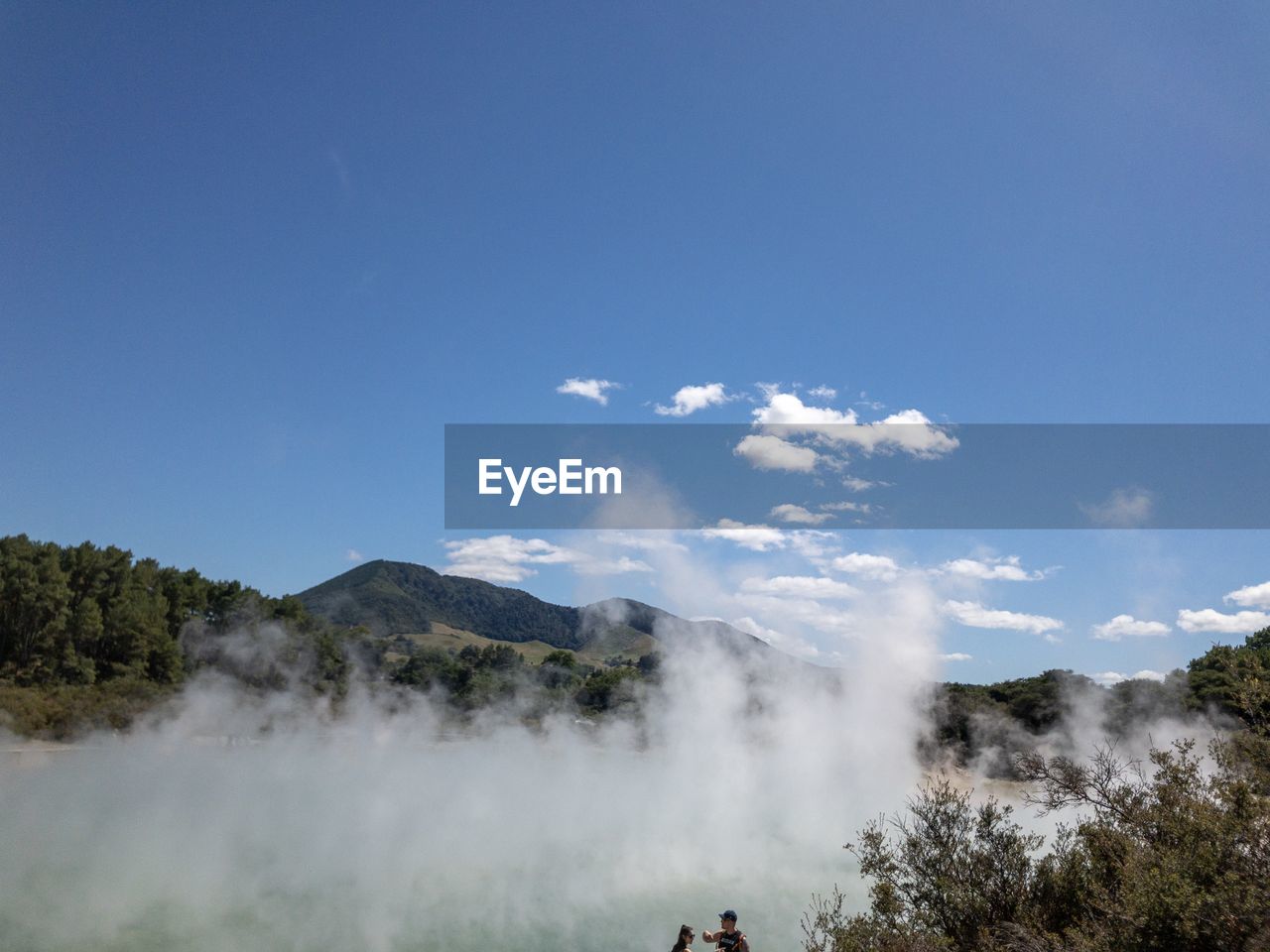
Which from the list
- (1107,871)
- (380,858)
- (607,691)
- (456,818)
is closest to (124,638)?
(607,691)

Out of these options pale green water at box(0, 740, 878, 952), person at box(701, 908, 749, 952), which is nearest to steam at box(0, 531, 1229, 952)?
pale green water at box(0, 740, 878, 952)

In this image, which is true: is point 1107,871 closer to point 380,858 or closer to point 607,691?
point 380,858

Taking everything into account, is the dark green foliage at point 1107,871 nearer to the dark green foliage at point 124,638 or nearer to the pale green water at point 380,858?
the pale green water at point 380,858

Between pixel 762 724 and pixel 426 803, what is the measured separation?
11617 millimetres

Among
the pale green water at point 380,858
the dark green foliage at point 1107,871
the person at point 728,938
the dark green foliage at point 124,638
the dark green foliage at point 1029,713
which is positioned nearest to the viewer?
the dark green foliage at point 1107,871

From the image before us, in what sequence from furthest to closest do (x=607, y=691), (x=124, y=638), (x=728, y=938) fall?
(x=124, y=638)
(x=607, y=691)
(x=728, y=938)

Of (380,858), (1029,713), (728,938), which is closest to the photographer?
(728,938)

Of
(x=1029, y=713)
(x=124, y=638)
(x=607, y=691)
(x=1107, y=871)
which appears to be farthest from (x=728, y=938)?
(x=124, y=638)

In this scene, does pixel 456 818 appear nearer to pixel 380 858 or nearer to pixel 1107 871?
pixel 380 858

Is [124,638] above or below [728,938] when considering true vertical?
above

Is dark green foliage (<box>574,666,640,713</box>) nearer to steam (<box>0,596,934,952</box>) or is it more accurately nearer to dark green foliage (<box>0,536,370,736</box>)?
steam (<box>0,596,934,952</box>)

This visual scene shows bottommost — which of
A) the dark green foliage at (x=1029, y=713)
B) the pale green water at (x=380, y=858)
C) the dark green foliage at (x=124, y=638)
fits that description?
the pale green water at (x=380, y=858)

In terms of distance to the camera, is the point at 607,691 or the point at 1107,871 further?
the point at 607,691

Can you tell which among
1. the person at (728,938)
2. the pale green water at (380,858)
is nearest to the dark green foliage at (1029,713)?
the pale green water at (380,858)
